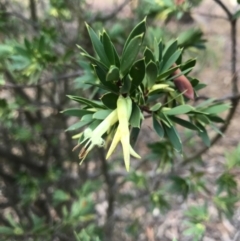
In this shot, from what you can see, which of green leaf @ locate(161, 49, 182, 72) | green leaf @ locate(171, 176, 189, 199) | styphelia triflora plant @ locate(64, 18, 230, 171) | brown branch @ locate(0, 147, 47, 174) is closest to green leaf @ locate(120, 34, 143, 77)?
styphelia triflora plant @ locate(64, 18, 230, 171)

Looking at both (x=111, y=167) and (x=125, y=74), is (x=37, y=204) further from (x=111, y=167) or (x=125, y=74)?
(x=125, y=74)

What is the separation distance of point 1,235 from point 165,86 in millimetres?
833

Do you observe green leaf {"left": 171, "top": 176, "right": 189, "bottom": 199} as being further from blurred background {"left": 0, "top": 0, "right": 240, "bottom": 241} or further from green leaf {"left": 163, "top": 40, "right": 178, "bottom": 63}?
green leaf {"left": 163, "top": 40, "right": 178, "bottom": 63}

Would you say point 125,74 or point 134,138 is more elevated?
point 125,74

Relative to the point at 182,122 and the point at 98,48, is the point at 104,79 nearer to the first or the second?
the point at 98,48

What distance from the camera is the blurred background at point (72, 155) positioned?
48.2 inches

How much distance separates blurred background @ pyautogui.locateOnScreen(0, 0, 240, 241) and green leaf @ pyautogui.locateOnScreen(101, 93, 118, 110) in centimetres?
37

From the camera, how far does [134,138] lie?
811 mm

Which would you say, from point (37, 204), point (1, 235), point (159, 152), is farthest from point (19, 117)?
point (159, 152)

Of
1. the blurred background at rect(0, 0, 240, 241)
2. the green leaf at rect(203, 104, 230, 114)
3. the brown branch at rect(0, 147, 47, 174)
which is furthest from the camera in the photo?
the brown branch at rect(0, 147, 47, 174)

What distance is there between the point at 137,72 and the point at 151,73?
0.03 meters

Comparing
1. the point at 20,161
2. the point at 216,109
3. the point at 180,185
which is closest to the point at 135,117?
the point at 216,109

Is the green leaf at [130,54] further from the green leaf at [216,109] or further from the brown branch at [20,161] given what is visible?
the brown branch at [20,161]

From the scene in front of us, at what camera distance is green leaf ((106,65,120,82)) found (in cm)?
70
